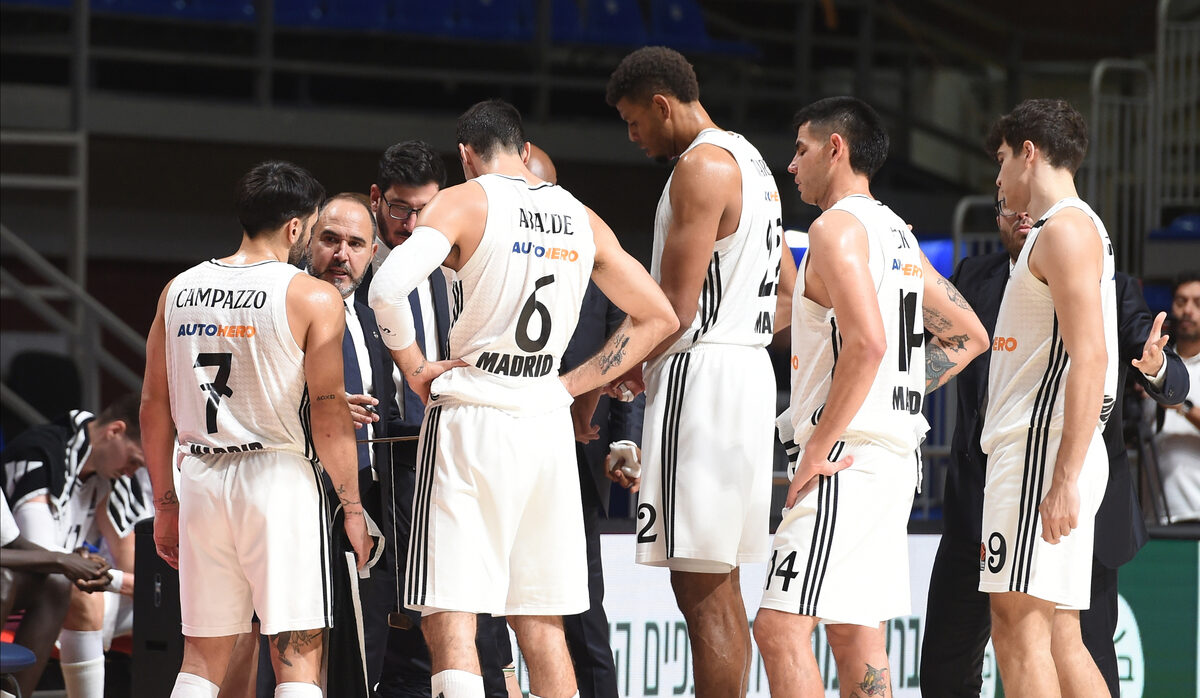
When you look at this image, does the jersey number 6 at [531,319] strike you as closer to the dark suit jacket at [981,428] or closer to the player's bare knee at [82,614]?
the dark suit jacket at [981,428]

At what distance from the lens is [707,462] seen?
4375 millimetres

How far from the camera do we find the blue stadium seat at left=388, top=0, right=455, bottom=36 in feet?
40.1

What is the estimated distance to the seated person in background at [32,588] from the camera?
18.3 feet

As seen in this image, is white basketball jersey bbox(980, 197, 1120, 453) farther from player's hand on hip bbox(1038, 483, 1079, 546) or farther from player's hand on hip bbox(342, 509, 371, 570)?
player's hand on hip bbox(342, 509, 371, 570)

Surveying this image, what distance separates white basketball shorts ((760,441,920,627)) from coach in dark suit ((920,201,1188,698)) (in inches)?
28.7

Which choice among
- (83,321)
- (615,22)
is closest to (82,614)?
(83,321)

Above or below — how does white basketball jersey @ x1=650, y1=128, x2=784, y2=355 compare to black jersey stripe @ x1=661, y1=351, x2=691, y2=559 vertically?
above

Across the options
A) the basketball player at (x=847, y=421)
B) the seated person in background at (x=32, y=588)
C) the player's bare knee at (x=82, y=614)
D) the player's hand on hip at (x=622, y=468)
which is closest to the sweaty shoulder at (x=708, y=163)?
the basketball player at (x=847, y=421)

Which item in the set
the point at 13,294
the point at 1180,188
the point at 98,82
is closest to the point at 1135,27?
the point at 1180,188

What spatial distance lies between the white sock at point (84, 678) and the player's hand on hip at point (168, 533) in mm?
1957

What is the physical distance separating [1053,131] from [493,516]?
1995 mm

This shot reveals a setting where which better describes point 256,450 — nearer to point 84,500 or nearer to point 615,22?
point 84,500

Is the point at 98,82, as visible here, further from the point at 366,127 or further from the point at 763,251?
the point at 763,251

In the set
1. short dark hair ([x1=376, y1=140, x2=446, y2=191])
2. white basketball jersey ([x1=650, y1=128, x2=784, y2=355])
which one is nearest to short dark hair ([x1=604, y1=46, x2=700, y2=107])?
white basketball jersey ([x1=650, y1=128, x2=784, y2=355])
